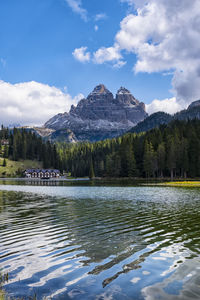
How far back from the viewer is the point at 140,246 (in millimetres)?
15797

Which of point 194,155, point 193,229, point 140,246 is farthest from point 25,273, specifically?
point 194,155

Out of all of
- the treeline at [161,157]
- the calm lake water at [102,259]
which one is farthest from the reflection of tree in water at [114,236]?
the treeline at [161,157]

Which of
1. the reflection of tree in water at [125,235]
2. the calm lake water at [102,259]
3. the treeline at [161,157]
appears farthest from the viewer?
the treeline at [161,157]

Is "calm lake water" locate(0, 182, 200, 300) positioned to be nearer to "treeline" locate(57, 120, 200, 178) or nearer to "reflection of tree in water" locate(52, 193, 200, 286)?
"reflection of tree in water" locate(52, 193, 200, 286)

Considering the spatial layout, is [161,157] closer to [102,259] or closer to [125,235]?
[125,235]

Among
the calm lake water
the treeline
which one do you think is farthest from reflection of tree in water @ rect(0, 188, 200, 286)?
the treeline

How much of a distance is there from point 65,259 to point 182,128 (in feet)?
484

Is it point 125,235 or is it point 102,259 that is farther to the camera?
point 125,235

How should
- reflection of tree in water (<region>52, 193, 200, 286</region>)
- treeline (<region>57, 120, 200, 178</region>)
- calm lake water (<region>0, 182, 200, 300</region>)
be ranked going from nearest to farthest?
calm lake water (<region>0, 182, 200, 300</region>), reflection of tree in water (<region>52, 193, 200, 286</region>), treeline (<region>57, 120, 200, 178</region>)

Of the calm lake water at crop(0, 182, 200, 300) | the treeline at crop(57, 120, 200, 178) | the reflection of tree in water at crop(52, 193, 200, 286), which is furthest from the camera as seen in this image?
the treeline at crop(57, 120, 200, 178)

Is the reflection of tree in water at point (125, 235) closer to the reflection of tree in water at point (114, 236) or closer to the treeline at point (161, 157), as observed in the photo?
the reflection of tree in water at point (114, 236)

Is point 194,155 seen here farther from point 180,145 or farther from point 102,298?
point 102,298

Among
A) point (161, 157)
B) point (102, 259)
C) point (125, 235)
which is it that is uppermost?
point (161, 157)

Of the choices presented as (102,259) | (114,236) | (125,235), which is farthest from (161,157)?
(102,259)
